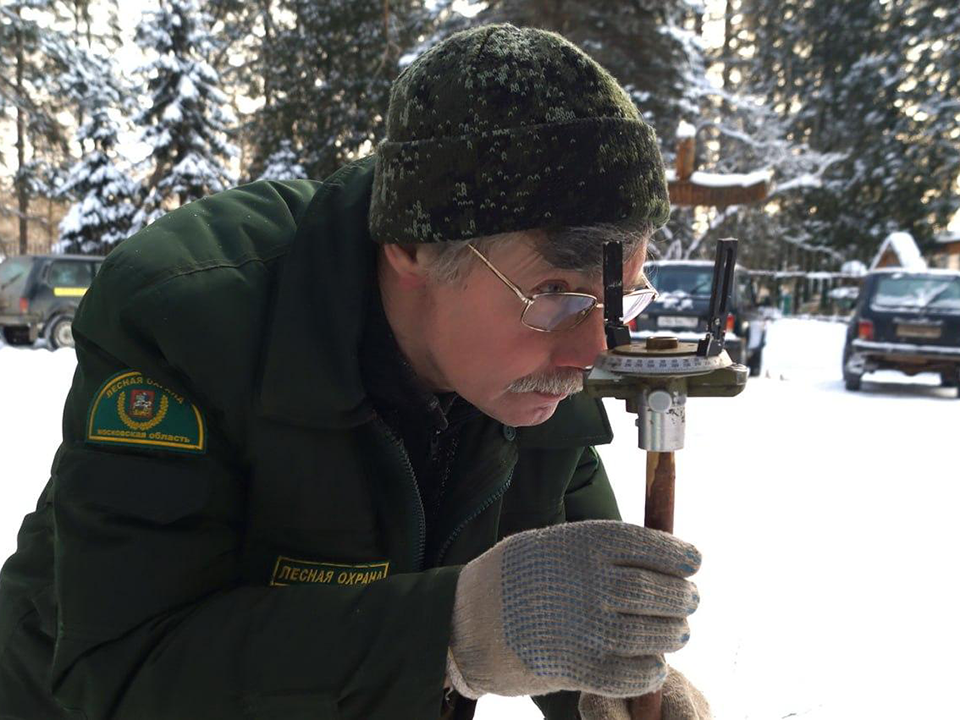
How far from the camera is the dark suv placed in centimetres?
1290

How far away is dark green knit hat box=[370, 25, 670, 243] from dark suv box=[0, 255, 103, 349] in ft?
42.8

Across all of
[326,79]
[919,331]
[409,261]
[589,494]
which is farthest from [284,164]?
[409,261]

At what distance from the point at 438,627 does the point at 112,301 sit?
2.20ft

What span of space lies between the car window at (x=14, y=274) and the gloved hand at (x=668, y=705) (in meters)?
13.7

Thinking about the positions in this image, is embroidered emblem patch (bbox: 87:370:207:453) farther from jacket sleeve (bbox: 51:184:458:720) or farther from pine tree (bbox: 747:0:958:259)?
pine tree (bbox: 747:0:958:259)

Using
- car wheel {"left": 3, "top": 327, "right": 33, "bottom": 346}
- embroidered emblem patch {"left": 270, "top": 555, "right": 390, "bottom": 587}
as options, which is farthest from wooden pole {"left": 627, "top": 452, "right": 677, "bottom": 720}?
car wheel {"left": 3, "top": 327, "right": 33, "bottom": 346}

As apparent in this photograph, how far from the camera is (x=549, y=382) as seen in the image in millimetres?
1396

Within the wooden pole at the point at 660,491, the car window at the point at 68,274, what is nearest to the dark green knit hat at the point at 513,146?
the wooden pole at the point at 660,491

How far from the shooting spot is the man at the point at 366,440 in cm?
111

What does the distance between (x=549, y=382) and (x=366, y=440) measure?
0.32 m

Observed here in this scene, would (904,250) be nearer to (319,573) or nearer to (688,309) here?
(688,309)

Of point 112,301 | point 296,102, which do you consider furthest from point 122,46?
point 112,301

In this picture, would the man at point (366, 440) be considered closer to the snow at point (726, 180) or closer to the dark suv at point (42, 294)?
the snow at point (726, 180)

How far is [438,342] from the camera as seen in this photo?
4.64 feet
